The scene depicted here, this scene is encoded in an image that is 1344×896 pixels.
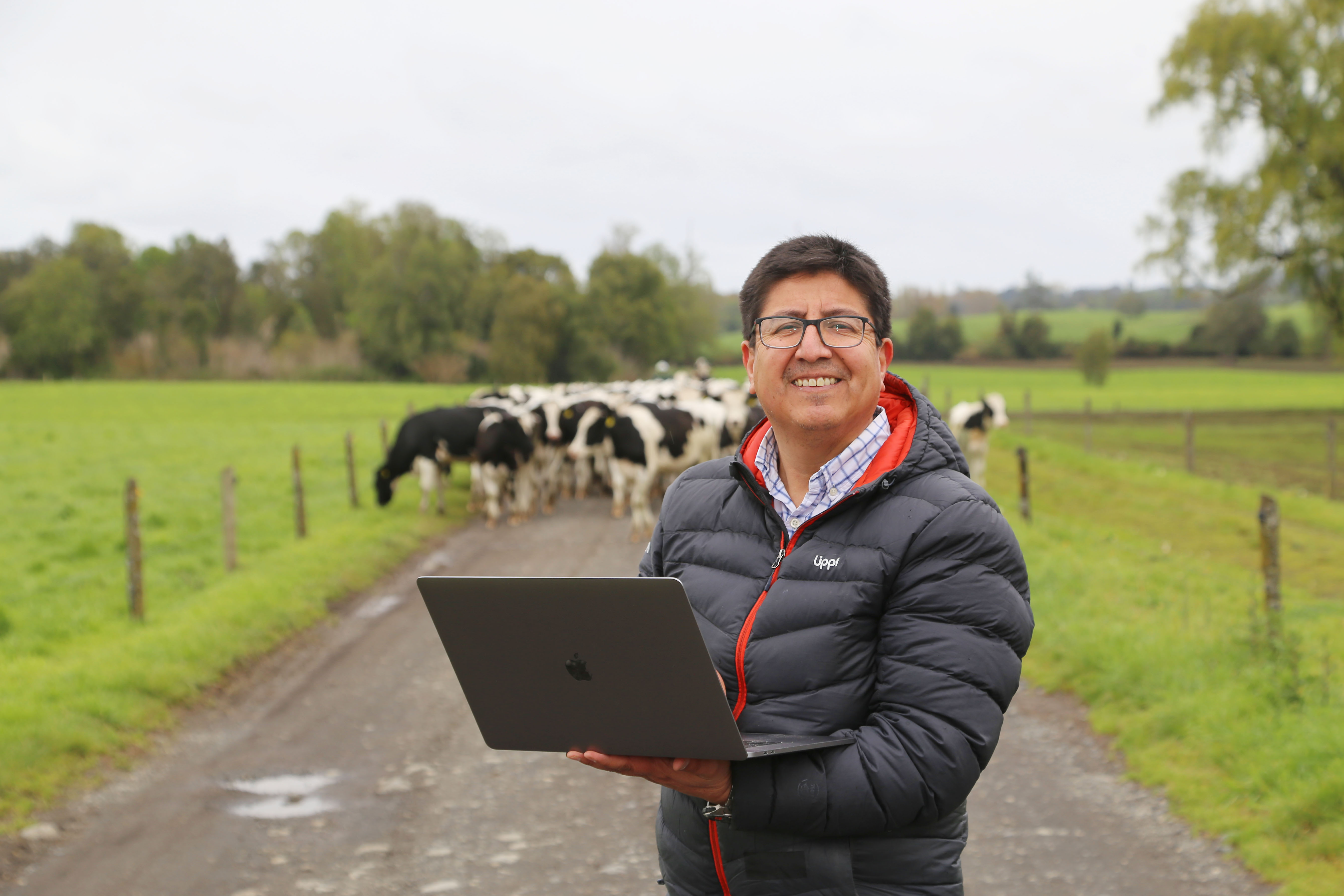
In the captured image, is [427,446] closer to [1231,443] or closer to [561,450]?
[561,450]

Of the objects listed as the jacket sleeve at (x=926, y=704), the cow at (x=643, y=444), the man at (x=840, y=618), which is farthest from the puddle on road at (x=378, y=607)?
the jacket sleeve at (x=926, y=704)

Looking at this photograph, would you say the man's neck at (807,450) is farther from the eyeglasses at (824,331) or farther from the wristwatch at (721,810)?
the wristwatch at (721,810)

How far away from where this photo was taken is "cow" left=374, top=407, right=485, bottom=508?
16.8 metres

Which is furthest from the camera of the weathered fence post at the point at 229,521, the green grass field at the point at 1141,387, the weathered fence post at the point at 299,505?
the green grass field at the point at 1141,387

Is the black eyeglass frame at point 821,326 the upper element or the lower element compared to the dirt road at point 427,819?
upper

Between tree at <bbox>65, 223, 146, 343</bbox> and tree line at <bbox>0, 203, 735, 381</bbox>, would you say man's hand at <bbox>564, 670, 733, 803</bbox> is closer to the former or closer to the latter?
tree line at <bbox>0, 203, 735, 381</bbox>

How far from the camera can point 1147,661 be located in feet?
23.1

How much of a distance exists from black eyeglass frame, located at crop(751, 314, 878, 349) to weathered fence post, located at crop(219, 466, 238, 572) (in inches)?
393

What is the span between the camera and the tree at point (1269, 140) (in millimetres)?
27938

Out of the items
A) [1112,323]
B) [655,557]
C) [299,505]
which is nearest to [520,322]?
[299,505]

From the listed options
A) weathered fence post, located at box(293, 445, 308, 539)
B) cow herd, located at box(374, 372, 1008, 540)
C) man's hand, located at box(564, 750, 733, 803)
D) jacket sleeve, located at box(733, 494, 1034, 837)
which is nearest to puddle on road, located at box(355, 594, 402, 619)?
weathered fence post, located at box(293, 445, 308, 539)

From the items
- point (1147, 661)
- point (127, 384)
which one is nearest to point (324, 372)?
point (127, 384)

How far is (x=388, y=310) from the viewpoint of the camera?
74.0 metres

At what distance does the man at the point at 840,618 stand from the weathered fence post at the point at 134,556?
7.73 metres
